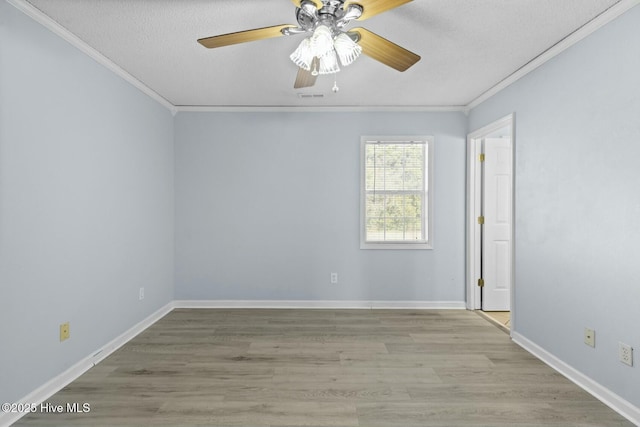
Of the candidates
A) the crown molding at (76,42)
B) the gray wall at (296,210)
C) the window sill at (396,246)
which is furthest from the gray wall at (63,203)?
the window sill at (396,246)

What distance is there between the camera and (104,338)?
2.97m

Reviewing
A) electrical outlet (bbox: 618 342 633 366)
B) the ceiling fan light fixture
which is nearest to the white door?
electrical outlet (bbox: 618 342 633 366)

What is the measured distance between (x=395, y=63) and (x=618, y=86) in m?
1.36

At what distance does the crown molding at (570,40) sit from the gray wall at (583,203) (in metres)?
0.04

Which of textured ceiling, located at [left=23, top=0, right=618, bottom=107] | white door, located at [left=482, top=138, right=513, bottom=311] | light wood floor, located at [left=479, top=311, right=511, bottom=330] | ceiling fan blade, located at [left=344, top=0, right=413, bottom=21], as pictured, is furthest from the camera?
white door, located at [left=482, top=138, right=513, bottom=311]

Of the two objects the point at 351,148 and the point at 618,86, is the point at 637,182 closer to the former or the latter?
the point at 618,86

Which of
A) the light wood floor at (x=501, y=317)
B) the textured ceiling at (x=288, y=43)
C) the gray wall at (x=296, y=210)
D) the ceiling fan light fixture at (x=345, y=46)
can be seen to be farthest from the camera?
the gray wall at (x=296, y=210)

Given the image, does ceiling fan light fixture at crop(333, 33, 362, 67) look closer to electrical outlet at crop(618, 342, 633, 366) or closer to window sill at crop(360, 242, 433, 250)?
electrical outlet at crop(618, 342, 633, 366)

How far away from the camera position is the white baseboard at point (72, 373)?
2.08 metres

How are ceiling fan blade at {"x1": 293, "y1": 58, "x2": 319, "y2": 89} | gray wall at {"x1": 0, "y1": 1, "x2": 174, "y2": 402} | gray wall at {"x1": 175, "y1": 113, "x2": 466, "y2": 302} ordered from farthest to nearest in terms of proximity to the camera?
gray wall at {"x1": 175, "y1": 113, "x2": 466, "y2": 302}, ceiling fan blade at {"x1": 293, "y1": 58, "x2": 319, "y2": 89}, gray wall at {"x1": 0, "y1": 1, "x2": 174, "y2": 402}

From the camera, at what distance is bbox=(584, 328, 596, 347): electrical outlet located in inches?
94.0

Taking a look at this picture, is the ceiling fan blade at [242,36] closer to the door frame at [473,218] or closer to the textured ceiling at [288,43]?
the textured ceiling at [288,43]

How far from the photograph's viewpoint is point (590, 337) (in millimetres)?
2414

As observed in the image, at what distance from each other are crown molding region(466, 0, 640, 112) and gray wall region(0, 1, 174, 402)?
3515 mm
